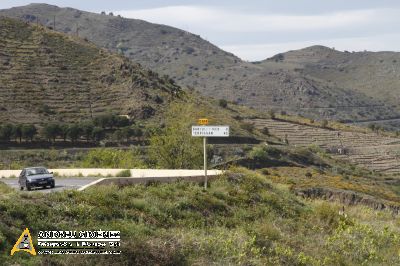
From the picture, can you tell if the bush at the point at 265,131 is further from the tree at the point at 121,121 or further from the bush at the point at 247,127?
the tree at the point at 121,121

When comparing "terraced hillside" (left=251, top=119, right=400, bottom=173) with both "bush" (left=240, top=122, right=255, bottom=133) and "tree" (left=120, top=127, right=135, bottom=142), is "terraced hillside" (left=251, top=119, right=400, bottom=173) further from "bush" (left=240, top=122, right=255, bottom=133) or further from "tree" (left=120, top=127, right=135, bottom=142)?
"tree" (left=120, top=127, right=135, bottom=142)

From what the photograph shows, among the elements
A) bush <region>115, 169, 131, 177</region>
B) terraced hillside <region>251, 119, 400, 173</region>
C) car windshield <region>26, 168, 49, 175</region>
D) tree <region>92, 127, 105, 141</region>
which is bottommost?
terraced hillside <region>251, 119, 400, 173</region>

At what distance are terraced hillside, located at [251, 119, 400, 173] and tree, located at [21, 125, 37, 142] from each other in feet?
178

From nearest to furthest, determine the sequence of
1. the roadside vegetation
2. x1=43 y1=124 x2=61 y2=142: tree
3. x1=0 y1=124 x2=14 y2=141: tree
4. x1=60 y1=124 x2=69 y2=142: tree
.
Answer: the roadside vegetation, x1=0 y1=124 x2=14 y2=141: tree, x1=43 y1=124 x2=61 y2=142: tree, x1=60 y1=124 x2=69 y2=142: tree

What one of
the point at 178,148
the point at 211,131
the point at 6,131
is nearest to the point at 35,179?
the point at 211,131

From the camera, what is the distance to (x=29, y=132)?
246 feet

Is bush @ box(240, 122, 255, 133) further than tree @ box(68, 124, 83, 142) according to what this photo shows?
Yes

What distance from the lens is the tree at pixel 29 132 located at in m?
74.7

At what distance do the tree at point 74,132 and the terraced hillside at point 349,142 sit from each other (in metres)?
48.6

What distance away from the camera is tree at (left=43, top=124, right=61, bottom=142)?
76.1 metres

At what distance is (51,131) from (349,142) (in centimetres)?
6694

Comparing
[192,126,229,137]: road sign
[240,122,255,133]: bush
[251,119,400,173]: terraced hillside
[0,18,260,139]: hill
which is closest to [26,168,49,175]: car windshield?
[192,126,229,137]: road sign

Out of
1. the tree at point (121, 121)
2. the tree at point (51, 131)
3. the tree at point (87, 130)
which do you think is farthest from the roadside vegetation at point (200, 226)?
the tree at point (121, 121)

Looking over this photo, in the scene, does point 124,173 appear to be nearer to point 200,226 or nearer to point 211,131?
point 211,131
